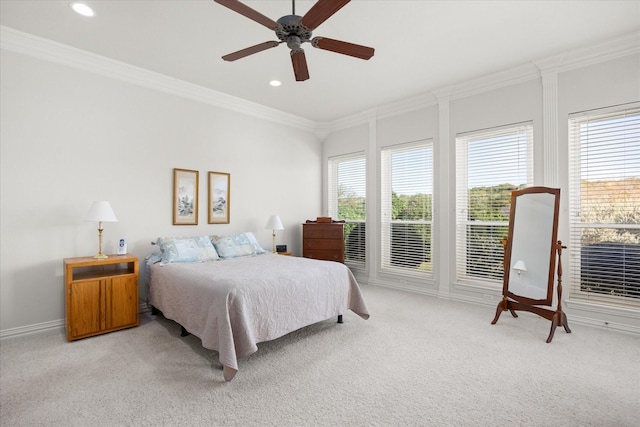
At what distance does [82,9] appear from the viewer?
104 inches

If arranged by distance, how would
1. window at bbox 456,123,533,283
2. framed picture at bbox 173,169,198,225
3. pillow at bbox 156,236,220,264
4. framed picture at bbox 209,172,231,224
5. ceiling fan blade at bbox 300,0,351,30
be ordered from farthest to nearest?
framed picture at bbox 209,172,231,224 < framed picture at bbox 173,169,198,225 < window at bbox 456,123,533,283 < pillow at bbox 156,236,220,264 < ceiling fan blade at bbox 300,0,351,30

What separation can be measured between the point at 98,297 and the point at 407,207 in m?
4.09

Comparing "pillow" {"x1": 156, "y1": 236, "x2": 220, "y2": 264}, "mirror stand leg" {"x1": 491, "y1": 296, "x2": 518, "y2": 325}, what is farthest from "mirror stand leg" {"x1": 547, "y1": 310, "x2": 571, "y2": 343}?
"pillow" {"x1": 156, "y1": 236, "x2": 220, "y2": 264}

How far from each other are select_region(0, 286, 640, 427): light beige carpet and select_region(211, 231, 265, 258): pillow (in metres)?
1.03

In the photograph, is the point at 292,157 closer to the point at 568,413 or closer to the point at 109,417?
the point at 109,417

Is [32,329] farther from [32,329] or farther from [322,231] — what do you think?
[322,231]

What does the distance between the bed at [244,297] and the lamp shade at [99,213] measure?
2.29 ft

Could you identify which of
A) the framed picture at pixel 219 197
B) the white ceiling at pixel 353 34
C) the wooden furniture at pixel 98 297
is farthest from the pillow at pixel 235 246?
the white ceiling at pixel 353 34

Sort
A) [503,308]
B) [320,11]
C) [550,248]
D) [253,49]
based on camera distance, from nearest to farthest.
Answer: [320,11] < [253,49] < [550,248] < [503,308]

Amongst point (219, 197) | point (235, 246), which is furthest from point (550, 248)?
point (219, 197)

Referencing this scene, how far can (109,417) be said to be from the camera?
6.07 ft

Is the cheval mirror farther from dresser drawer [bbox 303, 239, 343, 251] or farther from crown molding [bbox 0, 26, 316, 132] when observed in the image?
crown molding [bbox 0, 26, 316, 132]

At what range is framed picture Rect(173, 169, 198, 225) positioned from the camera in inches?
161

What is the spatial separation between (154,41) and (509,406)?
421 cm
